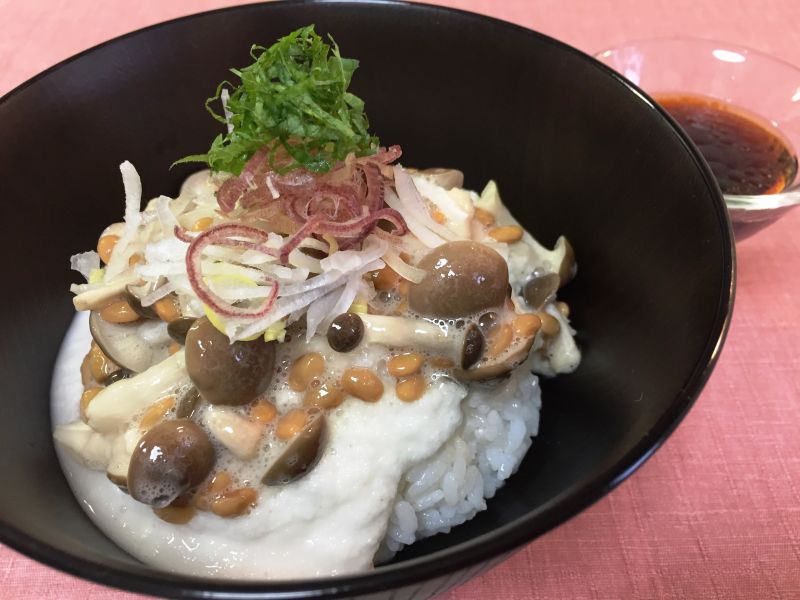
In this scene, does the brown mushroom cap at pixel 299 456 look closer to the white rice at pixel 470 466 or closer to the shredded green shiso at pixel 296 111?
the white rice at pixel 470 466

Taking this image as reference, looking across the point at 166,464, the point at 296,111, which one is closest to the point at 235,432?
the point at 166,464

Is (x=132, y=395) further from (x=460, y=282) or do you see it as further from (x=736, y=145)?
(x=736, y=145)

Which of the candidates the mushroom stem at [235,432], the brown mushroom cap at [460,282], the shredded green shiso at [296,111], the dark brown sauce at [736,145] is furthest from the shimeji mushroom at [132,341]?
the dark brown sauce at [736,145]

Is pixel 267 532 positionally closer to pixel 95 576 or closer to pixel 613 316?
pixel 95 576

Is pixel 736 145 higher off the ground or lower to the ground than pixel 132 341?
lower

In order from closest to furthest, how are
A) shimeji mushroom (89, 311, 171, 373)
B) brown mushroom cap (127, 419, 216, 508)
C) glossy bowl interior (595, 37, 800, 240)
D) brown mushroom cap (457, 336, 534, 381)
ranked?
brown mushroom cap (127, 419, 216, 508) → brown mushroom cap (457, 336, 534, 381) → shimeji mushroom (89, 311, 171, 373) → glossy bowl interior (595, 37, 800, 240)

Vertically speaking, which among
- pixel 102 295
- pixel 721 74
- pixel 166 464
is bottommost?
pixel 721 74

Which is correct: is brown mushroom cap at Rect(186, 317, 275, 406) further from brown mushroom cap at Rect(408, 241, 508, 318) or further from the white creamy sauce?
brown mushroom cap at Rect(408, 241, 508, 318)

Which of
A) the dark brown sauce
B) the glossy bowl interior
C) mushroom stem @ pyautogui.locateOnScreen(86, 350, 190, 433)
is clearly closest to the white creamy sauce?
mushroom stem @ pyautogui.locateOnScreen(86, 350, 190, 433)
